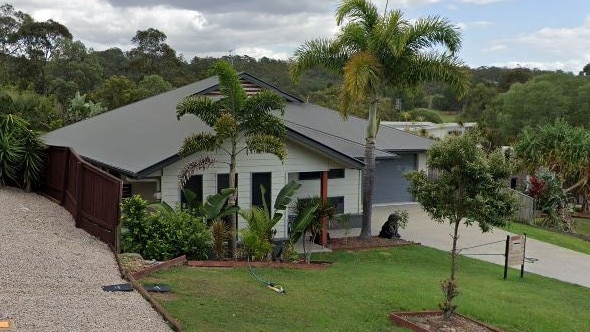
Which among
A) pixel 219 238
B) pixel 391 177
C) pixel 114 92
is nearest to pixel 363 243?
pixel 219 238

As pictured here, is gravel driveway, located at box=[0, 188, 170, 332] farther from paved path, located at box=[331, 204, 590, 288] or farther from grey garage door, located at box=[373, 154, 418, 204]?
grey garage door, located at box=[373, 154, 418, 204]

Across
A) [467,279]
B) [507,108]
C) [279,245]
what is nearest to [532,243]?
[467,279]

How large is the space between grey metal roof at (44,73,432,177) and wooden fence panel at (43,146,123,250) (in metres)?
1.27

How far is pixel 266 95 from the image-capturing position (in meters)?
14.8

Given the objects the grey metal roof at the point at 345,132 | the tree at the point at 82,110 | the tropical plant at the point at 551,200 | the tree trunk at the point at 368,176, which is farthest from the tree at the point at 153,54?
the tree trunk at the point at 368,176

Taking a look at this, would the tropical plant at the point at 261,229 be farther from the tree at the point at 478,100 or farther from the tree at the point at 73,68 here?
the tree at the point at 478,100

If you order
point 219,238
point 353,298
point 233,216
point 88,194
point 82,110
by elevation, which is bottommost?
point 353,298

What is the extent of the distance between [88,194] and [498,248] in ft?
41.1

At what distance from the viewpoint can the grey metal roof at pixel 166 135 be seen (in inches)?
664

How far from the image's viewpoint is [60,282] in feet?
29.3

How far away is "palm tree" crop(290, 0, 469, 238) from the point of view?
17.6m

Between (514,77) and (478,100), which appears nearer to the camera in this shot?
(478,100)

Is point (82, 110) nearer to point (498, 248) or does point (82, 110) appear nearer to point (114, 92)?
point (114, 92)

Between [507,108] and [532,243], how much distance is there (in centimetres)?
3706
